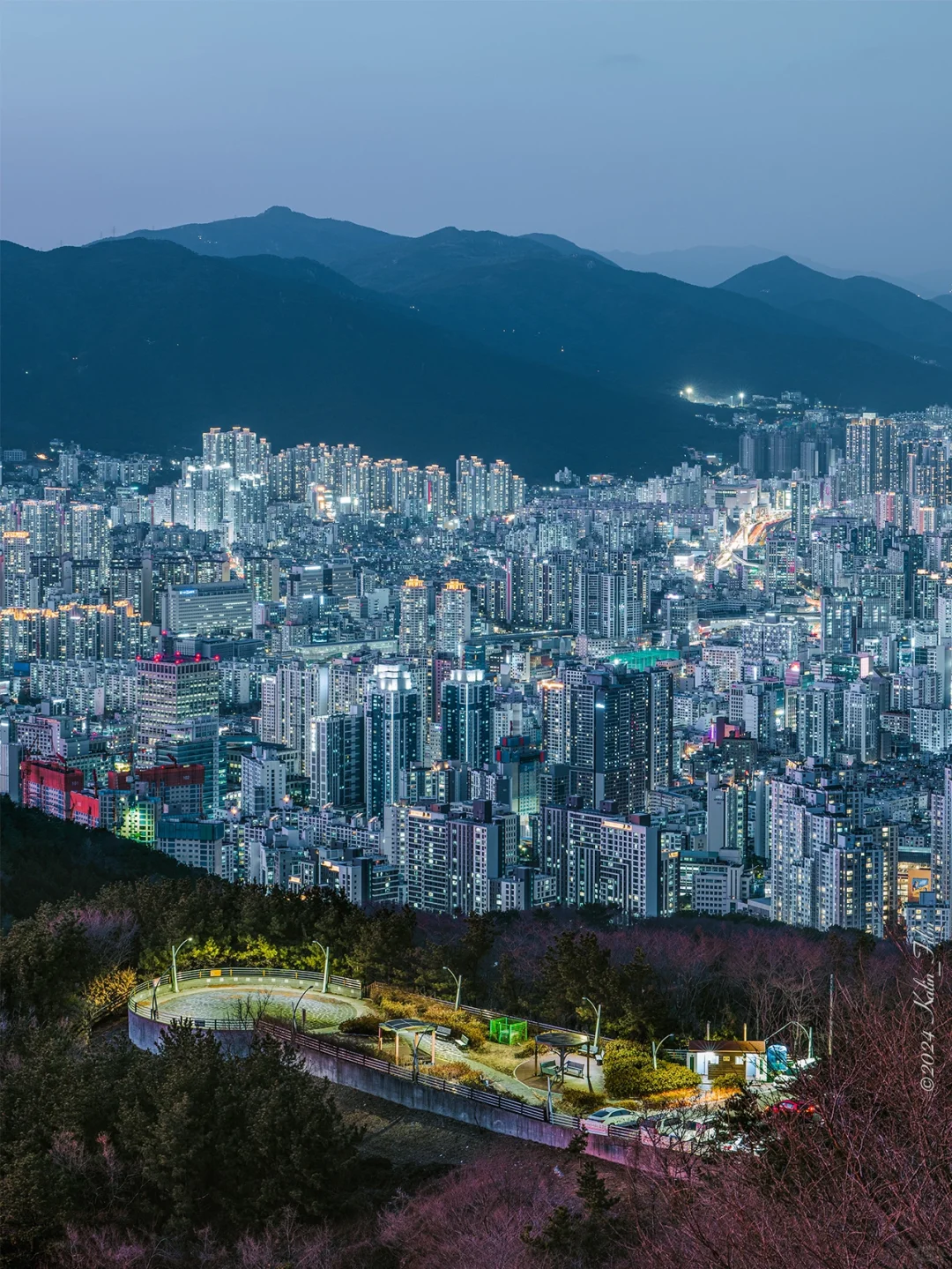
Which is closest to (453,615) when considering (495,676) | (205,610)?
(205,610)

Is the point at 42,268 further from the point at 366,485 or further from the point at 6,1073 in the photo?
the point at 6,1073

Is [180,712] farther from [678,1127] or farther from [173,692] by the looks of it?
[678,1127]

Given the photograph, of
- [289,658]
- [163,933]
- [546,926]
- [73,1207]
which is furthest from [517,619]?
[73,1207]

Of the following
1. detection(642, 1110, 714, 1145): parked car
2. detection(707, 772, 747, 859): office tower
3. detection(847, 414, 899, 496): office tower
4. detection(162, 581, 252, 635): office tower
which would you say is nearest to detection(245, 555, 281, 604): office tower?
detection(162, 581, 252, 635): office tower

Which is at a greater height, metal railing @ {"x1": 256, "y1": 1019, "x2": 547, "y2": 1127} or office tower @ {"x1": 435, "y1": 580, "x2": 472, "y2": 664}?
office tower @ {"x1": 435, "y1": 580, "x2": 472, "y2": 664}

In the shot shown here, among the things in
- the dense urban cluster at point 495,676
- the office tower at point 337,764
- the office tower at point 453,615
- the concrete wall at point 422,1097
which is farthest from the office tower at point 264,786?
the concrete wall at point 422,1097

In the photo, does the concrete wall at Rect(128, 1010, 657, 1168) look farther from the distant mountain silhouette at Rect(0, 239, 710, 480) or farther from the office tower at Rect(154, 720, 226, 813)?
the distant mountain silhouette at Rect(0, 239, 710, 480)

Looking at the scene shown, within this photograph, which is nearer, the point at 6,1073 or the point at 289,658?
the point at 6,1073
